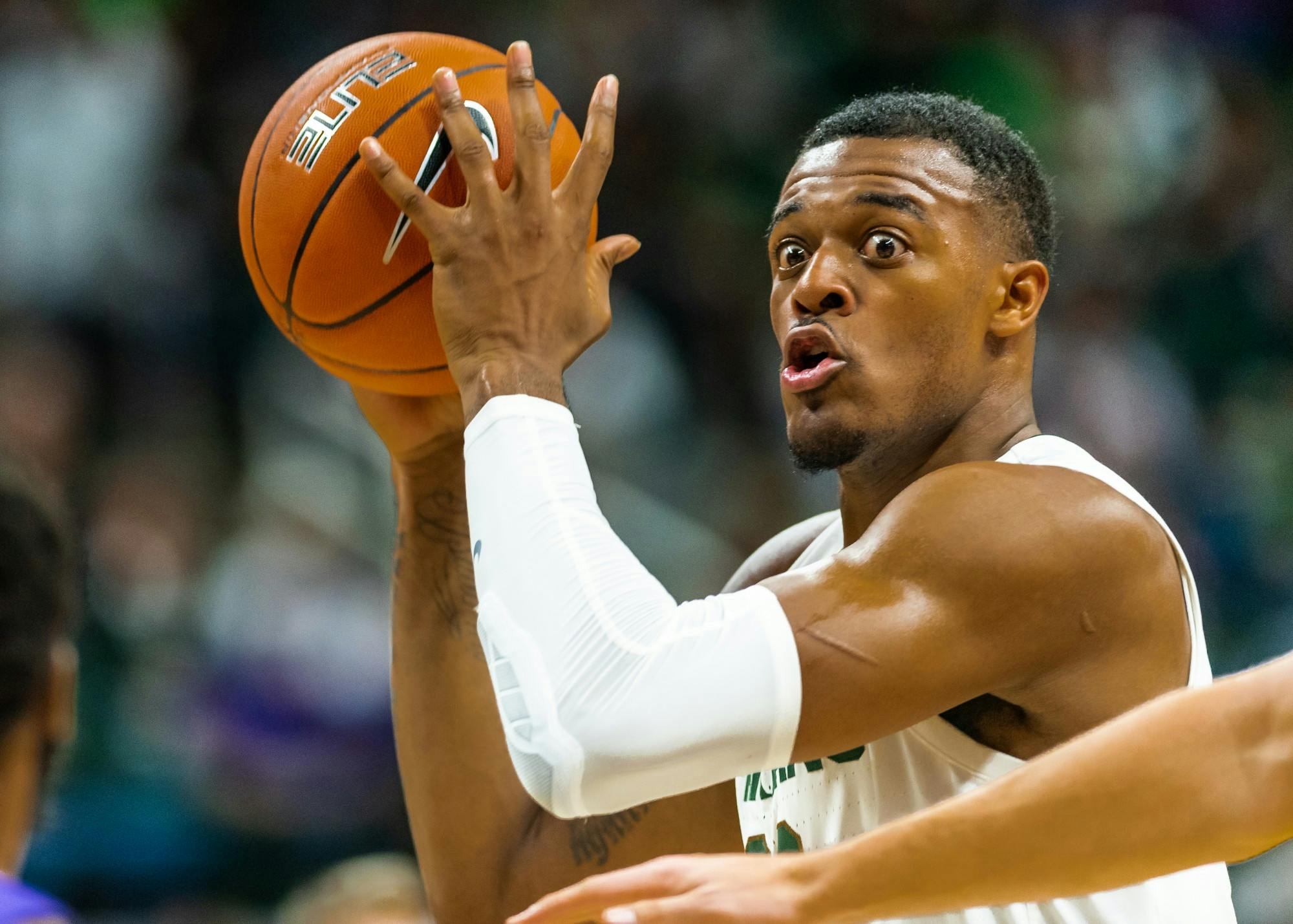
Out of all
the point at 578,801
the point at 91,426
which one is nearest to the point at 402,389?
the point at 578,801

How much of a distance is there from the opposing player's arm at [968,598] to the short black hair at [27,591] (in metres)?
1.01

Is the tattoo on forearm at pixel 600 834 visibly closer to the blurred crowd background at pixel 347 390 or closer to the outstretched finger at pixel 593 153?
the outstretched finger at pixel 593 153

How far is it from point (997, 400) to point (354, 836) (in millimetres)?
3821

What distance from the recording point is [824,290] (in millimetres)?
2605

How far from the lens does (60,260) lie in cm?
632

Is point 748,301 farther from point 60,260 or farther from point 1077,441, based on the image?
point 60,260

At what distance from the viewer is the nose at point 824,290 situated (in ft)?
8.52

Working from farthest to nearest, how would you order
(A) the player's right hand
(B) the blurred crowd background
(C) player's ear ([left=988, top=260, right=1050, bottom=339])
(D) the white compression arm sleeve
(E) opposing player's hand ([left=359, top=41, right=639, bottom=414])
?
1. (B) the blurred crowd background
2. (A) the player's right hand
3. (C) player's ear ([left=988, top=260, right=1050, bottom=339])
4. (E) opposing player's hand ([left=359, top=41, right=639, bottom=414])
5. (D) the white compression arm sleeve

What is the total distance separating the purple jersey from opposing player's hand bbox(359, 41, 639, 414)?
3.58ft

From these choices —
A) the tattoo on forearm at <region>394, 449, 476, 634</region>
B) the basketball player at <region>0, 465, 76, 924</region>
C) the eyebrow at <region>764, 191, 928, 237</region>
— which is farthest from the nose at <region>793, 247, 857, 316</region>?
the basketball player at <region>0, 465, 76, 924</region>

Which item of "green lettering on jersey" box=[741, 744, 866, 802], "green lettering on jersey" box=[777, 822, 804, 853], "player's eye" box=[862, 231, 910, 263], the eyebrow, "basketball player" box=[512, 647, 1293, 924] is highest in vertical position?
the eyebrow

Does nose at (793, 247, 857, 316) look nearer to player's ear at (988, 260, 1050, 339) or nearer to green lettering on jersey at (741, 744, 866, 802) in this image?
player's ear at (988, 260, 1050, 339)

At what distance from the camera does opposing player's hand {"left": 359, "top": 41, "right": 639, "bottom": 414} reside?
7.93ft

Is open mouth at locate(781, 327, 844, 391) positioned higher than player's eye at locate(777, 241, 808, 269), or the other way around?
player's eye at locate(777, 241, 808, 269)
